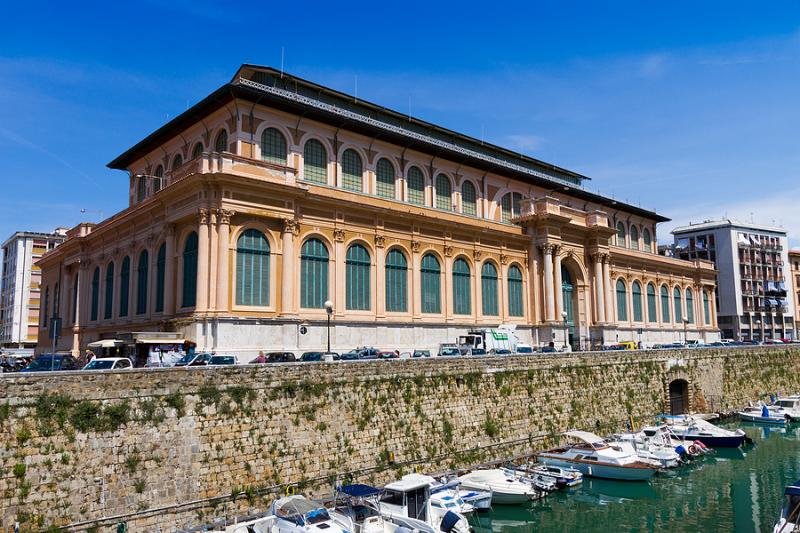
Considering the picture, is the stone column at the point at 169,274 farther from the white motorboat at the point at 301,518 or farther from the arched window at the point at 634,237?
the arched window at the point at 634,237

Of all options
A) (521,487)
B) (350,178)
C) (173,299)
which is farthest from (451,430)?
(350,178)

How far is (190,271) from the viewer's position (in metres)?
39.8

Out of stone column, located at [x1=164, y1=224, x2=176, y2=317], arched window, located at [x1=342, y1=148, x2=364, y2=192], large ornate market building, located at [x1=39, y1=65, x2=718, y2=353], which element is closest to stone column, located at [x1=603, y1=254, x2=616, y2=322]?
large ornate market building, located at [x1=39, y1=65, x2=718, y2=353]

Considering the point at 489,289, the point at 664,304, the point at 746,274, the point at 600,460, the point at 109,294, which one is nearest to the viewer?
the point at 600,460

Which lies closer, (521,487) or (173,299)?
(521,487)

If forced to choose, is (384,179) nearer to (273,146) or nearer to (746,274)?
(273,146)

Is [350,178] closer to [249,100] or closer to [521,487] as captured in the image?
[249,100]

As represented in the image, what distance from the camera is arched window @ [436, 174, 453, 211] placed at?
54.8 m

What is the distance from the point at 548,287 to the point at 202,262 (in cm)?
3208

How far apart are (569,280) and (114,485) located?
48996 mm

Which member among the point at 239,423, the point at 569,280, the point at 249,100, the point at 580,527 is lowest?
the point at 580,527

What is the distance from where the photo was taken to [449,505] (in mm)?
24156

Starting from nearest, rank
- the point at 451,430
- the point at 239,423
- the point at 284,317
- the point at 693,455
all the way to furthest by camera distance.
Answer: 1. the point at 239,423
2. the point at 451,430
3. the point at 693,455
4. the point at 284,317

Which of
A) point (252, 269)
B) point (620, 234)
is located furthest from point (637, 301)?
point (252, 269)
